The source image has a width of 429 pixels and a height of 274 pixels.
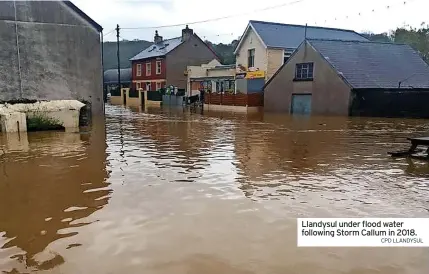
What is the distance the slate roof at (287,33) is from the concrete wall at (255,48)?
71 centimetres

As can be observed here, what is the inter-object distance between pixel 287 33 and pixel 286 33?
0.10 metres

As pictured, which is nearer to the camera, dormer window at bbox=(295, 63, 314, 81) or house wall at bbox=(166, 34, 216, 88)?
dormer window at bbox=(295, 63, 314, 81)

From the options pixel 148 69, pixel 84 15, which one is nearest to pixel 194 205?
pixel 84 15

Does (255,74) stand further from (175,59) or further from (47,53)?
(47,53)

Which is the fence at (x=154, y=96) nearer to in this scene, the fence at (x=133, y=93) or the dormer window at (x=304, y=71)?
the fence at (x=133, y=93)

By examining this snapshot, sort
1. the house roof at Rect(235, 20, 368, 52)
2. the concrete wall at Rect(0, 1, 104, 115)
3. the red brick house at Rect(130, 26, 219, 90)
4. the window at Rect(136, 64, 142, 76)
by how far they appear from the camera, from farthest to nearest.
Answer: the window at Rect(136, 64, 142, 76)
the red brick house at Rect(130, 26, 219, 90)
the house roof at Rect(235, 20, 368, 52)
the concrete wall at Rect(0, 1, 104, 115)

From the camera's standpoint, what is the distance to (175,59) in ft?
155

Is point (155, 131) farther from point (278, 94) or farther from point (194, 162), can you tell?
point (278, 94)

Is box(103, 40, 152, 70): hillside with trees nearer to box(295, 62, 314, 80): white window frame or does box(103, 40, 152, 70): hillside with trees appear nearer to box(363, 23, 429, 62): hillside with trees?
box(363, 23, 429, 62): hillside with trees

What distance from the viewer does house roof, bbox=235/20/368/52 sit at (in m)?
34.7

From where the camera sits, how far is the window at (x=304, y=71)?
2719 cm

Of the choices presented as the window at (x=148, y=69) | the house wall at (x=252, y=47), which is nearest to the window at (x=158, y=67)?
the window at (x=148, y=69)

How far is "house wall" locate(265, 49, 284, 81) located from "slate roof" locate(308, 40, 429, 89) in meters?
6.96

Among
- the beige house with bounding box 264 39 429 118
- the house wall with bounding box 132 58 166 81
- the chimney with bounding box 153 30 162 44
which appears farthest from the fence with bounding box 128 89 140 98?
the beige house with bounding box 264 39 429 118
